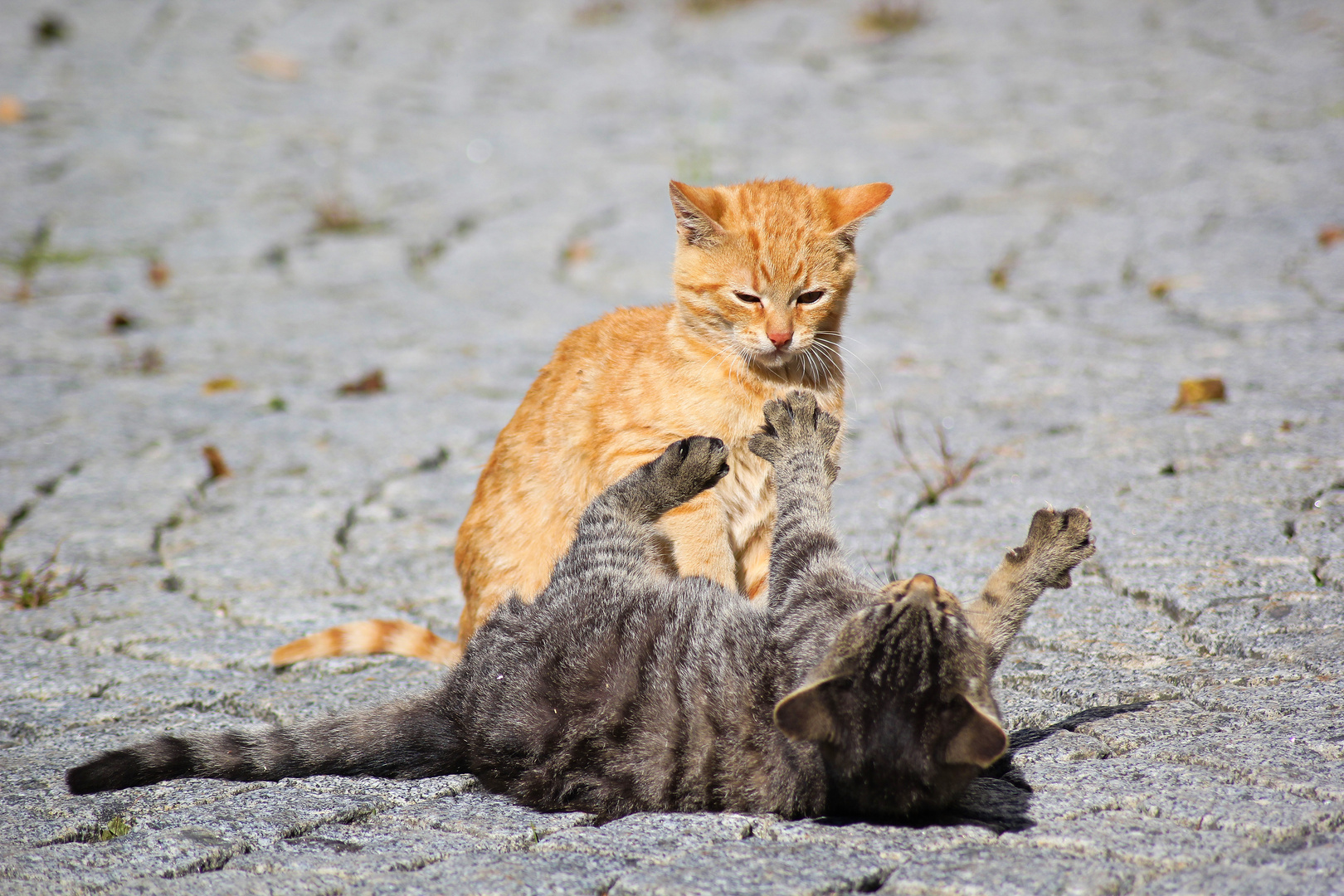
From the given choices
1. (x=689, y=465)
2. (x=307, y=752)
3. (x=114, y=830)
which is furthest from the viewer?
(x=689, y=465)

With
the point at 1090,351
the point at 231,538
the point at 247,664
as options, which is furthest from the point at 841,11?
the point at 247,664

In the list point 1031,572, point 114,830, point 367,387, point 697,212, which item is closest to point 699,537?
point 1031,572

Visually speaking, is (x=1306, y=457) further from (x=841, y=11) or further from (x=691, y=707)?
(x=841, y=11)

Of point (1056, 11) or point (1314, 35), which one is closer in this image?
point (1314, 35)

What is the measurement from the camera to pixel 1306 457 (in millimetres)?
3525

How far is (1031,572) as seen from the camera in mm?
2336

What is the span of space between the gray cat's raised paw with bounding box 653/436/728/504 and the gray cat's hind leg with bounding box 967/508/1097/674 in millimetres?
709

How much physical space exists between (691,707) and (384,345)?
3812mm

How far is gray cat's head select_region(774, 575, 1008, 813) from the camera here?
1.93 metres

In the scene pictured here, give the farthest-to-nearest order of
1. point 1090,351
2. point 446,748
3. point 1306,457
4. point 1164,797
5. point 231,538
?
point 1090,351
point 231,538
point 1306,457
point 446,748
point 1164,797

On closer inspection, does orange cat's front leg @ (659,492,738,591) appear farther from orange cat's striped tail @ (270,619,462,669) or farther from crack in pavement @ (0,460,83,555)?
crack in pavement @ (0,460,83,555)

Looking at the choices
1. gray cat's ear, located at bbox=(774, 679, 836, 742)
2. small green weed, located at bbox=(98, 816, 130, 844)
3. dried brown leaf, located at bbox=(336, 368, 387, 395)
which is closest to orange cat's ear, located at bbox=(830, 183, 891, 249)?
gray cat's ear, located at bbox=(774, 679, 836, 742)

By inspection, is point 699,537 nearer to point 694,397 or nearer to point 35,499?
point 694,397

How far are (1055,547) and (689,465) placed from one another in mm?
880
